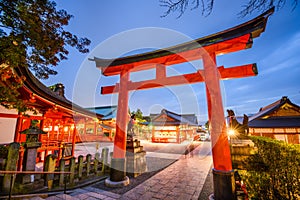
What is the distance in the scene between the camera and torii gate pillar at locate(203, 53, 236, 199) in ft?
11.6

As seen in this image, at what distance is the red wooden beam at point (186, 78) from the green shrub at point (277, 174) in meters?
2.25

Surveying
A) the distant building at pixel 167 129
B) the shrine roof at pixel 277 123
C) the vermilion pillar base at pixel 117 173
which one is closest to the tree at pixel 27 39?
the vermilion pillar base at pixel 117 173

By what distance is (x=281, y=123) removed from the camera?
12828 mm

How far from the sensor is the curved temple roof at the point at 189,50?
3726mm

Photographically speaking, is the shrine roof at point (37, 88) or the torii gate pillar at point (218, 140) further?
the shrine roof at point (37, 88)

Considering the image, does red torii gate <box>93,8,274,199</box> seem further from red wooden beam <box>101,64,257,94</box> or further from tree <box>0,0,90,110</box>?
tree <box>0,0,90,110</box>

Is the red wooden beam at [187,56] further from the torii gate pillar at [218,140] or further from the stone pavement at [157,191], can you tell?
the stone pavement at [157,191]

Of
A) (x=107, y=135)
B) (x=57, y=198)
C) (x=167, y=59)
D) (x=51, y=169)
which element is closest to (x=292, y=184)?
(x=167, y=59)

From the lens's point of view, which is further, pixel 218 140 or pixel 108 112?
pixel 108 112

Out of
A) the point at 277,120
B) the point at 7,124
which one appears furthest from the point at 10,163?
the point at 277,120

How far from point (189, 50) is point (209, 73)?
1079 millimetres

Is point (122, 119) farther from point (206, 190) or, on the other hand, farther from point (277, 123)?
point (277, 123)

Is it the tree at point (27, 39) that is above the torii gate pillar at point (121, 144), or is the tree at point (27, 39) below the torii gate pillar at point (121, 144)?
above

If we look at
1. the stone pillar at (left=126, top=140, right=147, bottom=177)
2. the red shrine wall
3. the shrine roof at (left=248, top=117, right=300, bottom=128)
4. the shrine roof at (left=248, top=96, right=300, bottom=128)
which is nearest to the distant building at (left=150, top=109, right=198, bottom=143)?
the shrine roof at (left=248, top=117, right=300, bottom=128)
